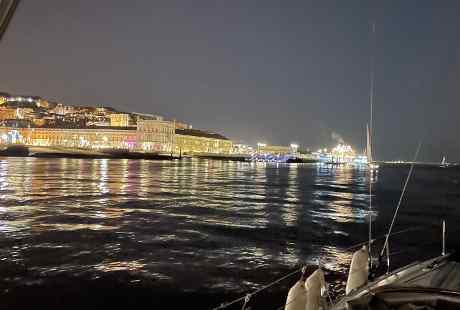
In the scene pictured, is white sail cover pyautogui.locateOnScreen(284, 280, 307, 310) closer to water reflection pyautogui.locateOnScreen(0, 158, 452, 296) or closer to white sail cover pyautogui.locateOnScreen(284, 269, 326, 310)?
white sail cover pyautogui.locateOnScreen(284, 269, 326, 310)

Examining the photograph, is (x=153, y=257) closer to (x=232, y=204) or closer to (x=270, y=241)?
(x=270, y=241)

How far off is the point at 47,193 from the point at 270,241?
22047mm

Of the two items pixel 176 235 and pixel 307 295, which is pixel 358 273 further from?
pixel 176 235

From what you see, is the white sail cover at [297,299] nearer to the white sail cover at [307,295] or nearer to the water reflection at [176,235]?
the white sail cover at [307,295]

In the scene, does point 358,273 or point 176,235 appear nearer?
point 358,273

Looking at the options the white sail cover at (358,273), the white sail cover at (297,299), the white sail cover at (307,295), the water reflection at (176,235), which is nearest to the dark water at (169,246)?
the water reflection at (176,235)

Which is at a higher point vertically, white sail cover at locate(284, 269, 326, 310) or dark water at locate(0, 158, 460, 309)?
white sail cover at locate(284, 269, 326, 310)

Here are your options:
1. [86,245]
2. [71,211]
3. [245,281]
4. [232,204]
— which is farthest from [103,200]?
[245,281]

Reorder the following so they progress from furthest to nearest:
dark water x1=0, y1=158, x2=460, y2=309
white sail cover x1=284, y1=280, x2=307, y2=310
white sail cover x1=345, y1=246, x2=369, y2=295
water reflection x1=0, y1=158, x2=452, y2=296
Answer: water reflection x1=0, y1=158, x2=452, y2=296 → dark water x1=0, y1=158, x2=460, y2=309 → white sail cover x1=345, y1=246, x2=369, y2=295 → white sail cover x1=284, y1=280, x2=307, y2=310

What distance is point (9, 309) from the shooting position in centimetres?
859

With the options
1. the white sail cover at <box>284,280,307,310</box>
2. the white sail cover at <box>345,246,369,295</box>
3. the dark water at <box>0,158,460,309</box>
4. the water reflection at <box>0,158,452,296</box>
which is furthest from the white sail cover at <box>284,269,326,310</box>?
the water reflection at <box>0,158,452,296</box>

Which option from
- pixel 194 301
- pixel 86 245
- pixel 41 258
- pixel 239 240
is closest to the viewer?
pixel 194 301

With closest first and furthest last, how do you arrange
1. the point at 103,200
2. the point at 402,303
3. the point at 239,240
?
the point at 402,303, the point at 239,240, the point at 103,200

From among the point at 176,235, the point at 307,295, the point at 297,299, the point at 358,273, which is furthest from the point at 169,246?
the point at 297,299
